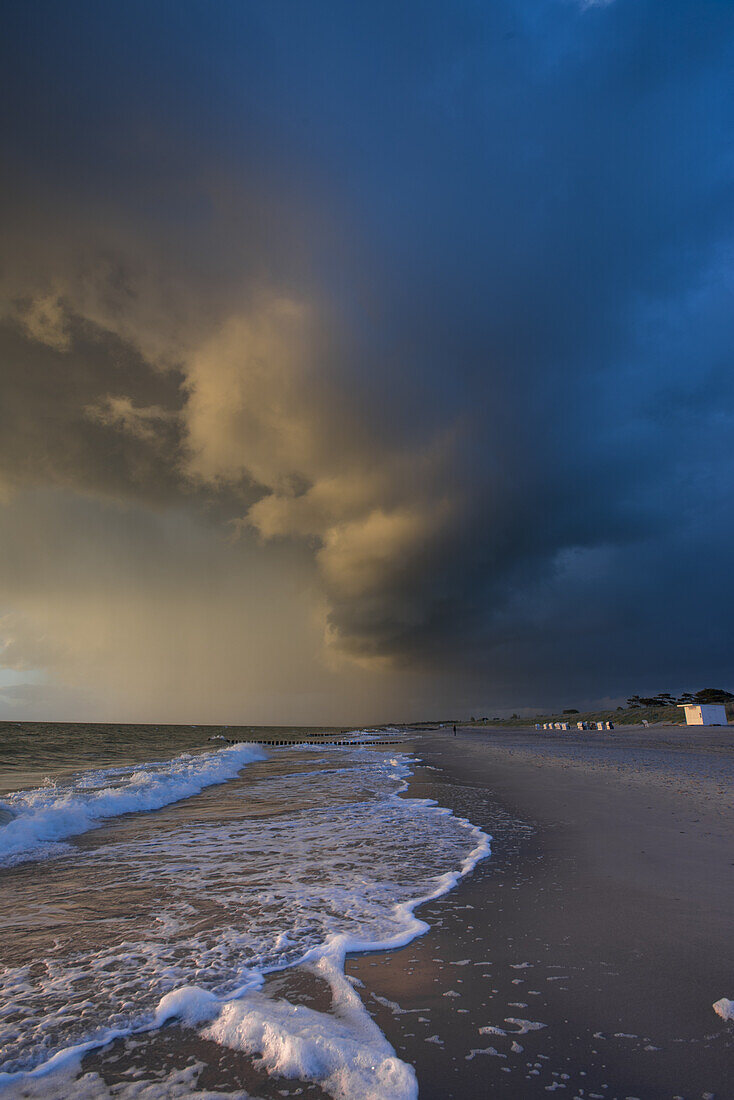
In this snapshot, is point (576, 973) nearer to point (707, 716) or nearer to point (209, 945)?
point (209, 945)

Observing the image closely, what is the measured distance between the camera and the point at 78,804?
14117mm

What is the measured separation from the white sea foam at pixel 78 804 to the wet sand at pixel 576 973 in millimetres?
8985

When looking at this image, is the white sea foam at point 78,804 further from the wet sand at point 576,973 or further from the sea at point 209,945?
the wet sand at point 576,973

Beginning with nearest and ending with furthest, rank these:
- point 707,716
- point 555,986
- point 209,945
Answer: point 555,986 → point 209,945 → point 707,716

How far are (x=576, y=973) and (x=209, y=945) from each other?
3471mm

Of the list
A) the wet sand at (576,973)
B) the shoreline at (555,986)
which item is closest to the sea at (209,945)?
the shoreline at (555,986)

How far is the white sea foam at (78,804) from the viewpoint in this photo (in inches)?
428

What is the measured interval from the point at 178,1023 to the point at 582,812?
9819mm

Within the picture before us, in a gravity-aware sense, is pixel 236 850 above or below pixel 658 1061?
below

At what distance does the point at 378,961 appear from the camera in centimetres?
470

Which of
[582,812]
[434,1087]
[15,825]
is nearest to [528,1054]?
[434,1087]

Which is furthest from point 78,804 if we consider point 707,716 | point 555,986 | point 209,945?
point 707,716

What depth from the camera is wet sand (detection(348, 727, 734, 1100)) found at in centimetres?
305

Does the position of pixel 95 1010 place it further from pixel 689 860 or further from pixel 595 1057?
pixel 689 860
